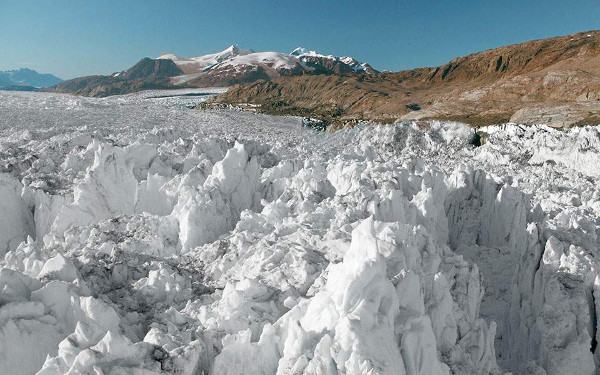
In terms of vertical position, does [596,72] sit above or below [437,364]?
above

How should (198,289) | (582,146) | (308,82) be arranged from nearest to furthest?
(198,289), (582,146), (308,82)

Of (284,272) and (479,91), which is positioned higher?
(479,91)

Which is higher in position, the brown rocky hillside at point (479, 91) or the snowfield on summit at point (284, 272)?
the brown rocky hillside at point (479, 91)

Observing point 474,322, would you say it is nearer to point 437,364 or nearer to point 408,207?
point 437,364

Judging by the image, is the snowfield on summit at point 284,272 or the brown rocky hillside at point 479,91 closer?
the snowfield on summit at point 284,272

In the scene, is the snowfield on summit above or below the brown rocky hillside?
below

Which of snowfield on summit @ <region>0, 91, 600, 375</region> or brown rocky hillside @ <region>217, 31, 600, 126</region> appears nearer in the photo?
snowfield on summit @ <region>0, 91, 600, 375</region>

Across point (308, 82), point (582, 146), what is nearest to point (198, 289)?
point (582, 146)

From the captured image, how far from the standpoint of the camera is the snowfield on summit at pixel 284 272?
9.22 meters

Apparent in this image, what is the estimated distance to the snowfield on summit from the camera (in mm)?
9219

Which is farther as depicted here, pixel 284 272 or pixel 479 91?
pixel 479 91

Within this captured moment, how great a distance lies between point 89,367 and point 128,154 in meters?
21.4

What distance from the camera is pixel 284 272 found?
40.5 feet

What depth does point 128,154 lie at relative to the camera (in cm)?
2775
